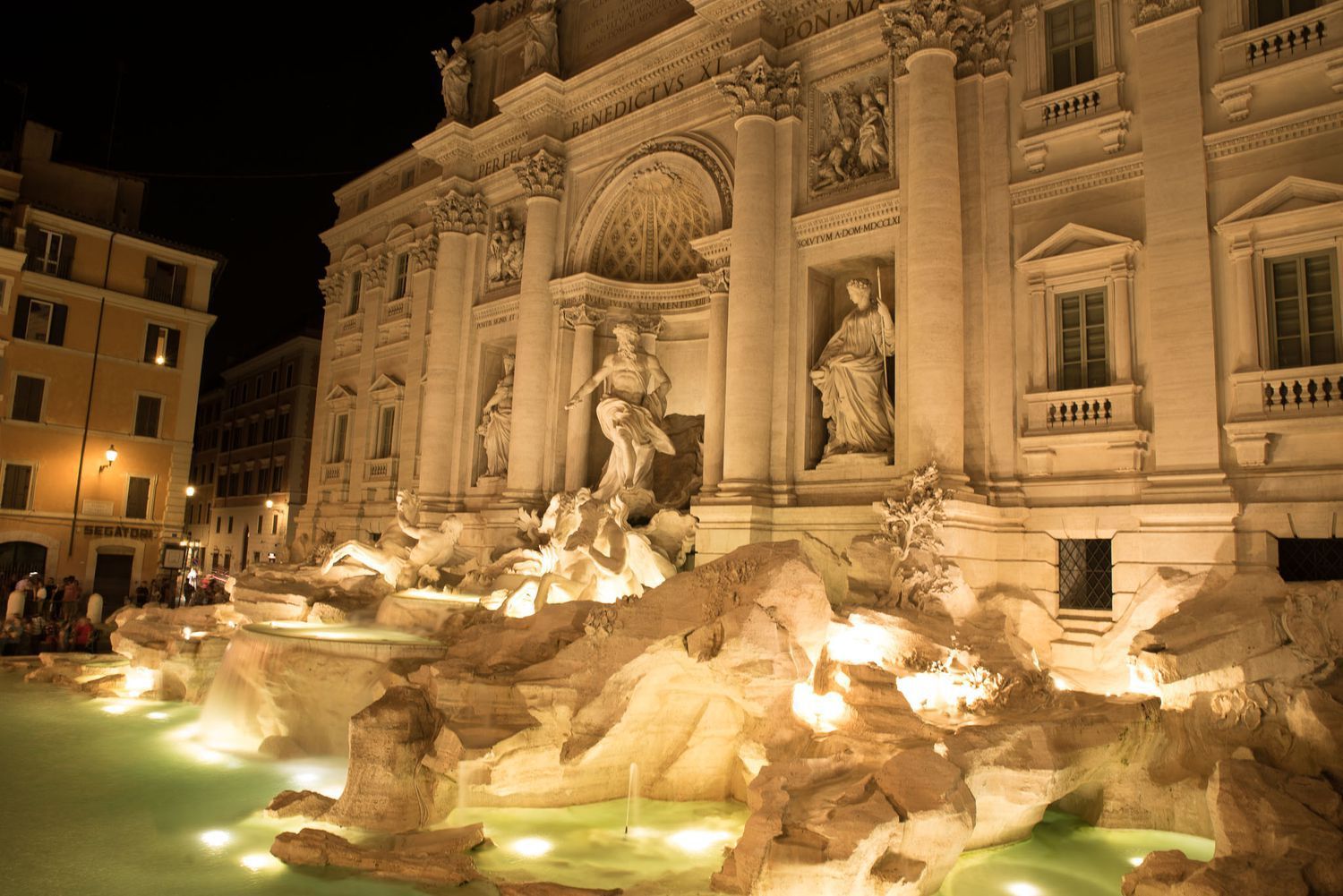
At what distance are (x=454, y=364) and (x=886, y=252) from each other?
11647 mm

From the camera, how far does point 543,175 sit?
2048 centimetres

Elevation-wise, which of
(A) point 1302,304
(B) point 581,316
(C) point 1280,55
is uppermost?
(C) point 1280,55

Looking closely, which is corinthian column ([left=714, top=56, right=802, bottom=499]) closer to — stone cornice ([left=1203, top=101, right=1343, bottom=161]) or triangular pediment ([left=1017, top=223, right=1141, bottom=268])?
triangular pediment ([left=1017, top=223, right=1141, bottom=268])

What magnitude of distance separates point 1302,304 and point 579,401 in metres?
12.5

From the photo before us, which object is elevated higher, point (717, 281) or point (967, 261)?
point (717, 281)

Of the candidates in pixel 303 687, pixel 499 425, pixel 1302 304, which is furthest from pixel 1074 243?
pixel 499 425

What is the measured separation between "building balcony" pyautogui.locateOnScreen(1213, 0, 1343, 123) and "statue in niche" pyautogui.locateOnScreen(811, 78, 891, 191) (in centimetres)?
481

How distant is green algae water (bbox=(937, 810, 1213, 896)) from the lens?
26.6 feet

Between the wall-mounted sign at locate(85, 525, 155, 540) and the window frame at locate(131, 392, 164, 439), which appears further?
the window frame at locate(131, 392, 164, 439)

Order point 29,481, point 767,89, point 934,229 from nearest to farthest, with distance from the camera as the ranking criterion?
point 934,229 → point 767,89 → point 29,481

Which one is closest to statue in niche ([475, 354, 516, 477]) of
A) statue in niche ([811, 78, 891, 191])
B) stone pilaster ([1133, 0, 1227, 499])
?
statue in niche ([811, 78, 891, 191])

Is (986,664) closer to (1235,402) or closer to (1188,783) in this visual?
(1188,783)

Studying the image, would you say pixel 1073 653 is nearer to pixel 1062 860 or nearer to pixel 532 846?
pixel 1062 860

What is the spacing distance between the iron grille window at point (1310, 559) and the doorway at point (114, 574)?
2947 cm
